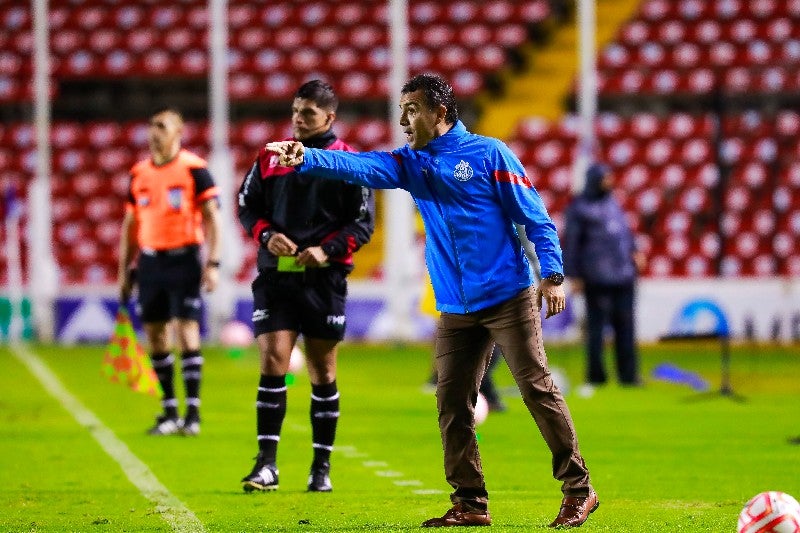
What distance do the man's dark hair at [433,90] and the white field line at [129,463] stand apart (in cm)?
199

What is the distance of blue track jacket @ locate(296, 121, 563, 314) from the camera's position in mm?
6926

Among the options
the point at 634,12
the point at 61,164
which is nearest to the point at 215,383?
the point at 61,164

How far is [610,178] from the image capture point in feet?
51.1

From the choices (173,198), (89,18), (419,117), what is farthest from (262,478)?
(89,18)

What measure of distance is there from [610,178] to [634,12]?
14338mm

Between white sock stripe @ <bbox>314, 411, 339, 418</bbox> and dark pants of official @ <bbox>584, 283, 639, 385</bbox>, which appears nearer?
white sock stripe @ <bbox>314, 411, 339, 418</bbox>

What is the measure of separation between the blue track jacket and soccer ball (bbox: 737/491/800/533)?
128cm

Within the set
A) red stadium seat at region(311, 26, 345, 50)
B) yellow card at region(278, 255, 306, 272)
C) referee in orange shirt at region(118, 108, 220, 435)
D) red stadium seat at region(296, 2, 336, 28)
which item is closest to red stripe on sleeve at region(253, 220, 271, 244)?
yellow card at region(278, 255, 306, 272)

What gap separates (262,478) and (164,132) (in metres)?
3.56

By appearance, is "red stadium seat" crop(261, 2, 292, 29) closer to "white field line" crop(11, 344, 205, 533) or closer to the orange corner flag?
"white field line" crop(11, 344, 205, 533)

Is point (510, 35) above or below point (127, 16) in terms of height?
below

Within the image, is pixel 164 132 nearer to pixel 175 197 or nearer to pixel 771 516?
pixel 175 197

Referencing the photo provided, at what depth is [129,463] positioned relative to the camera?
31.7ft

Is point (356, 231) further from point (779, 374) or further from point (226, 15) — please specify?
point (226, 15)
